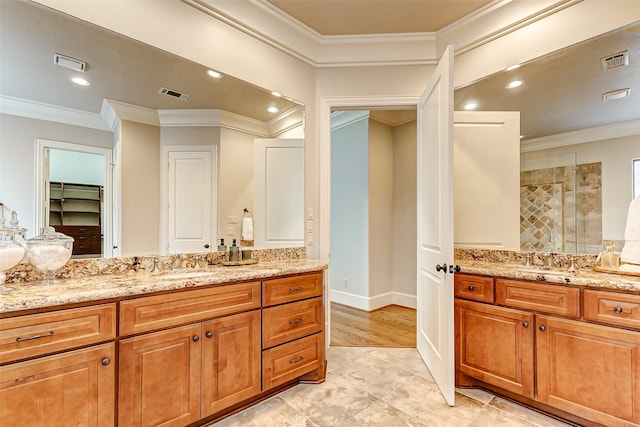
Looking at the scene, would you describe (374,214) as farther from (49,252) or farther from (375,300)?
(49,252)

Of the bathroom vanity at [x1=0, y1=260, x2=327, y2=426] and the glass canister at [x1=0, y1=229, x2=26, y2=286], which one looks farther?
the glass canister at [x1=0, y1=229, x2=26, y2=286]

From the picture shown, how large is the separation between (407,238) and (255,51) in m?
3.01

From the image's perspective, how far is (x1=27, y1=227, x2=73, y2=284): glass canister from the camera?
1454 millimetres

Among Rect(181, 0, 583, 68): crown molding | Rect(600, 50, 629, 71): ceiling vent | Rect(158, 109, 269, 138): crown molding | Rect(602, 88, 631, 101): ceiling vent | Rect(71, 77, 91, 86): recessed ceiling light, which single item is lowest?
Rect(158, 109, 269, 138): crown molding

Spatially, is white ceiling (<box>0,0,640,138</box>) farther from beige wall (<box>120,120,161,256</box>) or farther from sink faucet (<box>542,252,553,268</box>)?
sink faucet (<box>542,252,553,268</box>)

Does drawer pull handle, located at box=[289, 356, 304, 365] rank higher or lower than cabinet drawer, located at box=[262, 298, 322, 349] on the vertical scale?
lower

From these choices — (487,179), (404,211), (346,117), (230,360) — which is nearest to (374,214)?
(404,211)

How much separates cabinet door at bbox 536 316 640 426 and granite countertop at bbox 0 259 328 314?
1.73 m

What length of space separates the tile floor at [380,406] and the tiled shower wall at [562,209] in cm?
116

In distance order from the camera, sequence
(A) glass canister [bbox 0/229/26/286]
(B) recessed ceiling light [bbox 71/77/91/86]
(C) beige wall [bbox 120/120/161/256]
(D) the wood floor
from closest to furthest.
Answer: (A) glass canister [bbox 0/229/26/286], (B) recessed ceiling light [bbox 71/77/91/86], (C) beige wall [bbox 120/120/161/256], (D) the wood floor

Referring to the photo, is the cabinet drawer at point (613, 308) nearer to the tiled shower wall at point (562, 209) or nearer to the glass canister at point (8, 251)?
the tiled shower wall at point (562, 209)

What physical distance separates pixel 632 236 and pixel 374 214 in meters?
2.57

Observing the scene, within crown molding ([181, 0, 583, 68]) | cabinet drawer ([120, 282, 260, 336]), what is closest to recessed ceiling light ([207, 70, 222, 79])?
crown molding ([181, 0, 583, 68])

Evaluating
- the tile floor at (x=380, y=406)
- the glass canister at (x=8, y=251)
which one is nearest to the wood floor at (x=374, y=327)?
the tile floor at (x=380, y=406)
